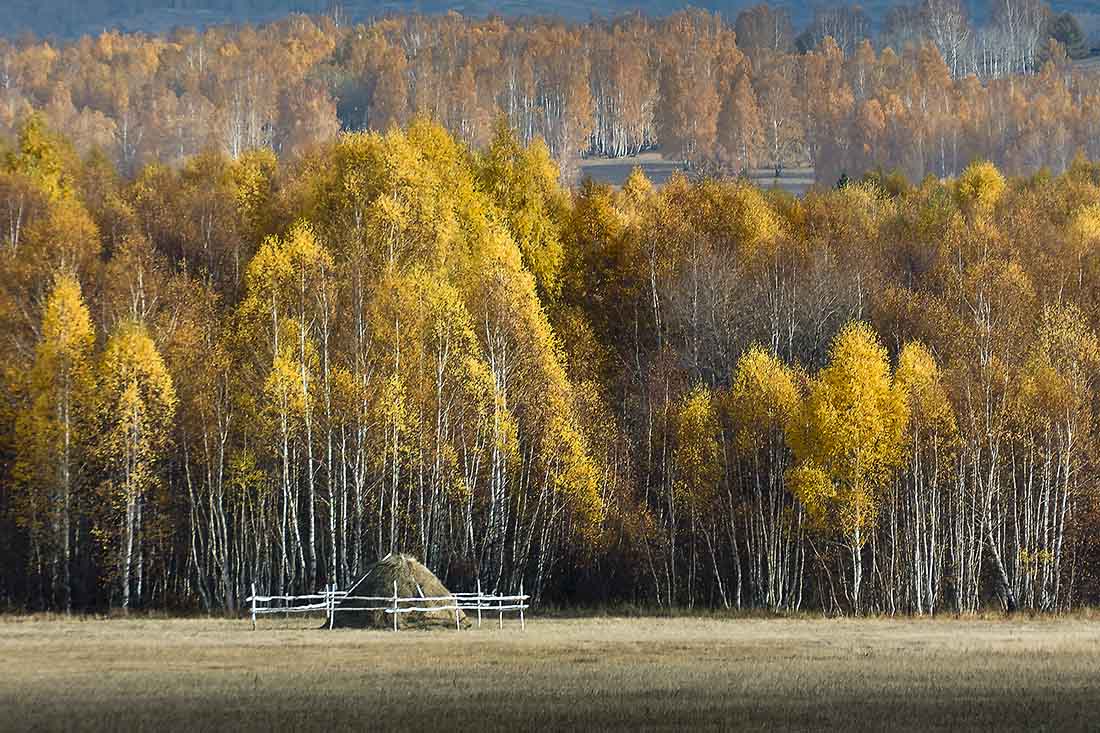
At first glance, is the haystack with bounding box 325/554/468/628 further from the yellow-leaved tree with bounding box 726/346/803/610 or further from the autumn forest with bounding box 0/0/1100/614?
the yellow-leaved tree with bounding box 726/346/803/610

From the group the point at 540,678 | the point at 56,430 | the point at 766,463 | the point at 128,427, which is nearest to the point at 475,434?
the point at 766,463

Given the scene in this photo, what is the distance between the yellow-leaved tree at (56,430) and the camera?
66.8 m

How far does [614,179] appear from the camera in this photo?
199500 millimetres

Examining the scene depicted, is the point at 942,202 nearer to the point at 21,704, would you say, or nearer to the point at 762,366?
the point at 762,366

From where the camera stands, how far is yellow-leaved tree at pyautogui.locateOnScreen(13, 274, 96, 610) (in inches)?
2628

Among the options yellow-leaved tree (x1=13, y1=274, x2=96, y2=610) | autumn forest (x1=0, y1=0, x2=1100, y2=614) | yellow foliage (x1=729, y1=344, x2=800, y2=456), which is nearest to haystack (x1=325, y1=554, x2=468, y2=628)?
autumn forest (x1=0, y1=0, x2=1100, y2=614)

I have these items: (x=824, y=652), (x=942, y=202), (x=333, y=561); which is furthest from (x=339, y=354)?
(x=942, y=202)

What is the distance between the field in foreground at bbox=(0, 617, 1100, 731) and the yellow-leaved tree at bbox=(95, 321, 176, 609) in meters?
13.4

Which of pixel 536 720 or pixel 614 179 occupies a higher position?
pixel 614 179

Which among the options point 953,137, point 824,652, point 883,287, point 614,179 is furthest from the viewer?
point 614,179

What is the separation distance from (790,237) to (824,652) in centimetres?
5699

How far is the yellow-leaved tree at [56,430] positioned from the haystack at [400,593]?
15257mm

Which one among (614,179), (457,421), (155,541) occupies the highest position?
(614,179)

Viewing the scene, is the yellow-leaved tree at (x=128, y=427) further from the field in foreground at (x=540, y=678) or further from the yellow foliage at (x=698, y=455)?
the yellow foliage at (x=698, y=455)
